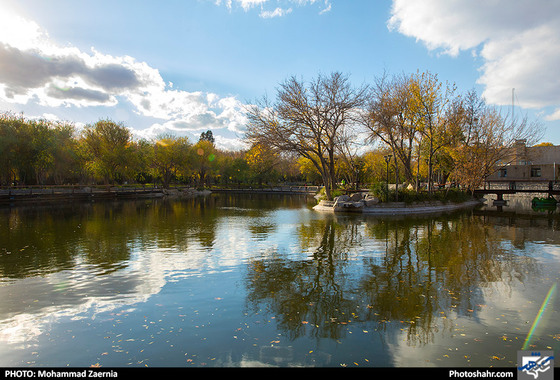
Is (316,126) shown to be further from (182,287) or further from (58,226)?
(182,287)

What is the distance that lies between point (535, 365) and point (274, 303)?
17.0 ft

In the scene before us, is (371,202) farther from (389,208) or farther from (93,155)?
(93,155)

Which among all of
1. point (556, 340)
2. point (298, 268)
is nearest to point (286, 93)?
point (298, 268)

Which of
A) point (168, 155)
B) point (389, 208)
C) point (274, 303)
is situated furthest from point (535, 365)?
point (168, 155)

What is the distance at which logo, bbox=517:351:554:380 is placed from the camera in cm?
505

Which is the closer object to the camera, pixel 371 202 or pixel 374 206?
pixel 374 206

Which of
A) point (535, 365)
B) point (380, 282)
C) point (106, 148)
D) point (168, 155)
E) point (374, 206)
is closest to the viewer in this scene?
point (535, 365)

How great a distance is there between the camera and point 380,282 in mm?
9773

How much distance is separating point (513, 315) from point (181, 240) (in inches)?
571

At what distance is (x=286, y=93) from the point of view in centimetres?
3625

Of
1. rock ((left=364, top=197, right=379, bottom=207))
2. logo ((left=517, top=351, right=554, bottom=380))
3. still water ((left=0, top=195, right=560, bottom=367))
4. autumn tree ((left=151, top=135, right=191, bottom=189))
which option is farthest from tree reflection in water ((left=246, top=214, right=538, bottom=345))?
autumn tree ((left=151, top=135, right=191, bottom=189))

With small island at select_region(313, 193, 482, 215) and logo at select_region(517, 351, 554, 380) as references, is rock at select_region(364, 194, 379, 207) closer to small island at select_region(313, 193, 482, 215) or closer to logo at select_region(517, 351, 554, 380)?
small island at select_region(313, 193, 482, 215)

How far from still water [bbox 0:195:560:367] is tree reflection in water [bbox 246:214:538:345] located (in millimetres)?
49

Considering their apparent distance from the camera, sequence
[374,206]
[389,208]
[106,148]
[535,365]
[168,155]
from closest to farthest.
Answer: [535,365]
[389,208]
[374,206]
[106,148]
[168,155]
